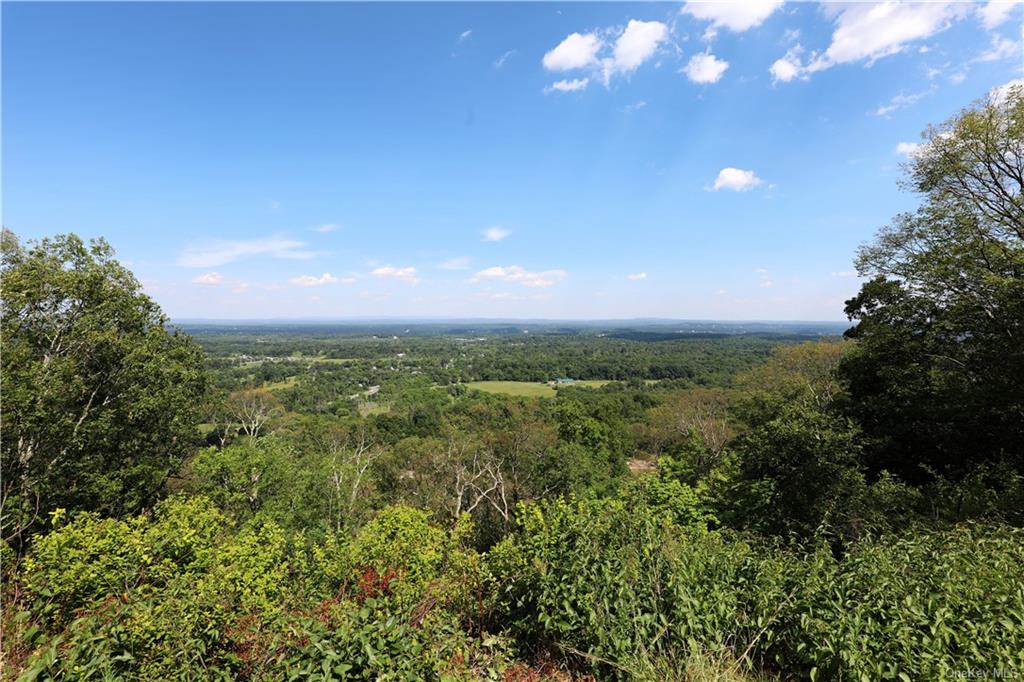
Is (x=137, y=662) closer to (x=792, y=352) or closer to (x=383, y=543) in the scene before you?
(x=383, y=543)

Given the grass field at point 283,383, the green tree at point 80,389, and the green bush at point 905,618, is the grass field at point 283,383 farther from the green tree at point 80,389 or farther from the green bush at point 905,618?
the green bush at point 905,618

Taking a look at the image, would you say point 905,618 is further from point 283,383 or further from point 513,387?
point 283,383

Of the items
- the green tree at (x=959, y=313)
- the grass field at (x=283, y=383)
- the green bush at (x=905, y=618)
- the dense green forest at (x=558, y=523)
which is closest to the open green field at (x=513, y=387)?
the grass field at (x=283, y=383)

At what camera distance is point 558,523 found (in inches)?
201

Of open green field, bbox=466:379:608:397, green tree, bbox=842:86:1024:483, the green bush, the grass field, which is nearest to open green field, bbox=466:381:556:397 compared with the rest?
open green field, bbox=466:379:608:397

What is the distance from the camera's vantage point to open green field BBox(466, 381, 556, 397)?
75531mm

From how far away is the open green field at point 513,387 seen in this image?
75.5 m

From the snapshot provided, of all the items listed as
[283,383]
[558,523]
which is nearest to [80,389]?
[558,523]

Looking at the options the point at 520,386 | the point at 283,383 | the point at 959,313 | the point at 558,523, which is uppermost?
the point at 959,313

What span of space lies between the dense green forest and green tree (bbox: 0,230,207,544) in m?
0.08

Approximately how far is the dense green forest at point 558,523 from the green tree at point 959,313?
0.07 m

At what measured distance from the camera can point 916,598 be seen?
328 cm

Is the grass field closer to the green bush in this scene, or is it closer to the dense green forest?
the dense green forest

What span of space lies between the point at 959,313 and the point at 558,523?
524 inches
